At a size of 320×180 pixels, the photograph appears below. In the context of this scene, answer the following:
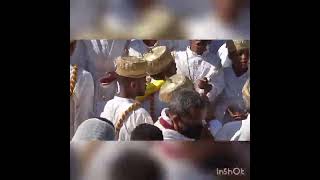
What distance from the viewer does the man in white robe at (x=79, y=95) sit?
395cm

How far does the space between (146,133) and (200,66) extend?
545mm

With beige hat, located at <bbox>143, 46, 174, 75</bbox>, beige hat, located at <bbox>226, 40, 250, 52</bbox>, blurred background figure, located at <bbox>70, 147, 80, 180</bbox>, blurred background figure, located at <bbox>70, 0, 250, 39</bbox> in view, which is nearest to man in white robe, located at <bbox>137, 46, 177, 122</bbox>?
beige hat, located at <bbox>143, 46, 174, 75</bbox>

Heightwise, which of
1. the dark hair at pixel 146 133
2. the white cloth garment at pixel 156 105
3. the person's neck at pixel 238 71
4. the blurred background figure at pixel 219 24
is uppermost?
the blurred background figure at pixel 219 24

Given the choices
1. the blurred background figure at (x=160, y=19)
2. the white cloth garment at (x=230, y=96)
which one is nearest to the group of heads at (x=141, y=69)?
the blurred background figure at (x=160, y=19)

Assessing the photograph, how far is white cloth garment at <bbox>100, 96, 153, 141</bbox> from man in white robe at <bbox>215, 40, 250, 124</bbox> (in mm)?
480

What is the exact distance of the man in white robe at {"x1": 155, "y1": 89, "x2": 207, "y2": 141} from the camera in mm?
3953

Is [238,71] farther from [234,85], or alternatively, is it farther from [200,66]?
[200,66]

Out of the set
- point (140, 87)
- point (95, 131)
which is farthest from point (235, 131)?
point (95, 131)

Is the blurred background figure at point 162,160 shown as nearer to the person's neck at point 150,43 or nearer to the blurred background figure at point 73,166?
the blurred background figure at point 73,166

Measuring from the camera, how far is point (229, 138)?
3.95m

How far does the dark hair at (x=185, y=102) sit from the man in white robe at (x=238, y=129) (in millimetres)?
199
